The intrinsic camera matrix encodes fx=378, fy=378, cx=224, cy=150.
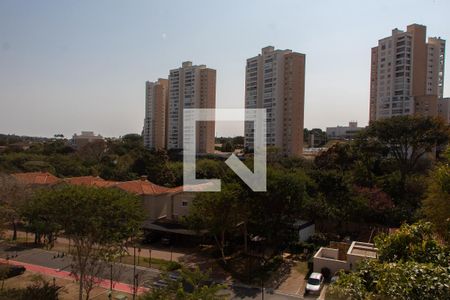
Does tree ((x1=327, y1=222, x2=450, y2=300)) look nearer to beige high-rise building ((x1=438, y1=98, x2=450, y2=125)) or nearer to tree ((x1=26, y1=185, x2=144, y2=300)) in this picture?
tree ((x1=26, y1=185, x2=144, y2=300))

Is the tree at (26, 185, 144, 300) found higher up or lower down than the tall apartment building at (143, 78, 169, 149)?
lower down

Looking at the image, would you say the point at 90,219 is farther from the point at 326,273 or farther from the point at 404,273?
the point at 404,273

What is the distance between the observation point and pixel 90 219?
1396 centimetres

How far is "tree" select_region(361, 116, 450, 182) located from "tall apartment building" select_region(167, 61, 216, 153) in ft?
88.9

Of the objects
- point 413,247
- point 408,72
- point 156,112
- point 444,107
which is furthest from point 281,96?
point 413,247

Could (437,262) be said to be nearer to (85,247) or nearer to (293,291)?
(293,291)

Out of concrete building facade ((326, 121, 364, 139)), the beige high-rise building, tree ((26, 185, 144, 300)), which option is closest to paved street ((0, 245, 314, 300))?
tree ((26, 185, 144, 300))

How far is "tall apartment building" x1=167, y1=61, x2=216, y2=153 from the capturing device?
51969 mm

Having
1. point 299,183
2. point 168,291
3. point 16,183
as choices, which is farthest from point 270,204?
point 16,183

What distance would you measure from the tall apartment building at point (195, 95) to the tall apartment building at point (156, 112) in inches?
212

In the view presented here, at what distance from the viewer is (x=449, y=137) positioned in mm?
26859

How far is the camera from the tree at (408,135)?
26.9 metres
